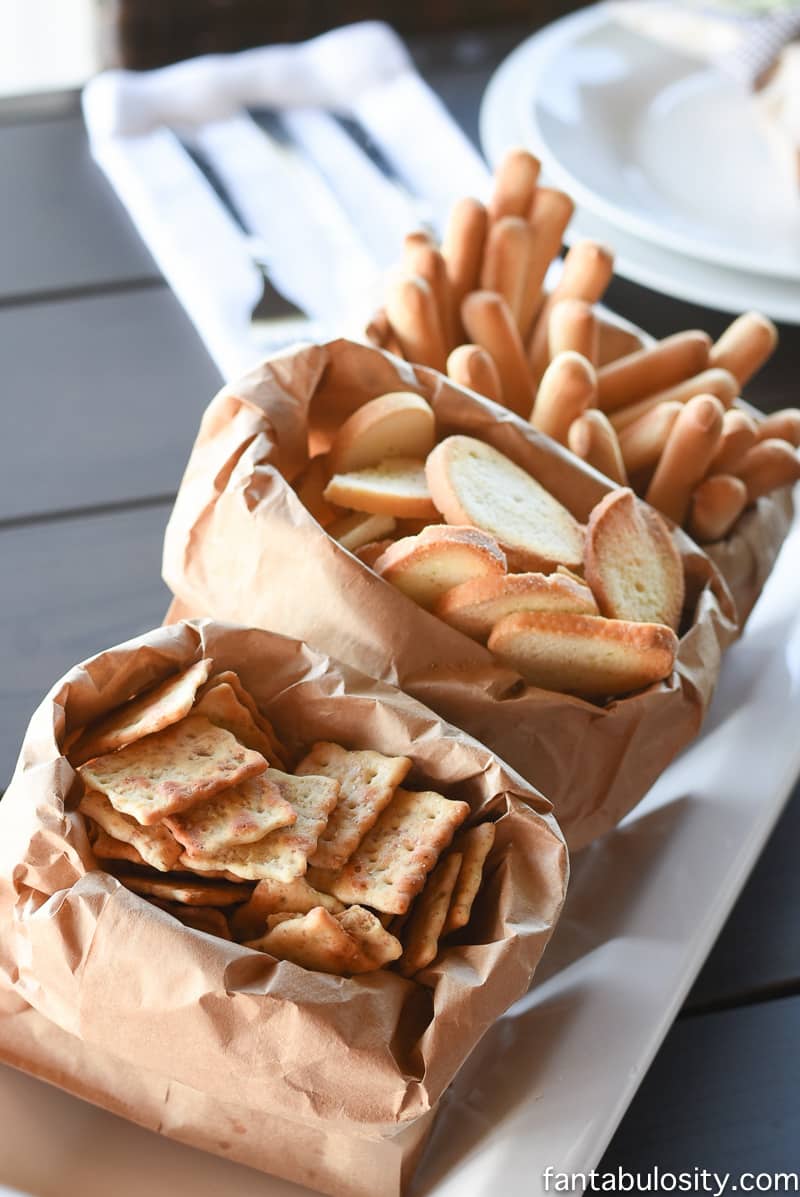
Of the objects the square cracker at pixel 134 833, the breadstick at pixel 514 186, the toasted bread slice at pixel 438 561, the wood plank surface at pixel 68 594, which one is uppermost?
the breadstick at pixel 514 186

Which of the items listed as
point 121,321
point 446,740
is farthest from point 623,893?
point 121,321

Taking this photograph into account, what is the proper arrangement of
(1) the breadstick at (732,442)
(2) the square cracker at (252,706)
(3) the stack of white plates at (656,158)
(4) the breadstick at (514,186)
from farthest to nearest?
(3) the stack of white plates at (656,158) → (4) the breadstick at (514,186) → (1) the breadstick at (732,442) → (2) the square cracker at (252,706)

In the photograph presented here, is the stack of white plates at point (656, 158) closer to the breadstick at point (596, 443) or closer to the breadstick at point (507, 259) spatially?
the breadstick at point (507, 259)

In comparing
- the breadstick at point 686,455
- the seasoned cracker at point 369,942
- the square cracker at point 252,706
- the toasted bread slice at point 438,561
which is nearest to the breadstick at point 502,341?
the breadstick at point 686,455

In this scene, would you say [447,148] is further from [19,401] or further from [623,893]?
[623,893]

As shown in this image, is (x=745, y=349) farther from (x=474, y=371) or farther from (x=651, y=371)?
(x=474, y=371)

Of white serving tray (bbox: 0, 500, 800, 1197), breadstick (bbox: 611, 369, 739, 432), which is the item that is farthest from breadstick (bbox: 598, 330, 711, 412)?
white serving tray (bbox: 0, 500, 800, 1197)

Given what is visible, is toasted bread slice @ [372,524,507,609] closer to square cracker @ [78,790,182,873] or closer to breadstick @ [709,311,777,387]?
square cracker @ [78,790,182,873]

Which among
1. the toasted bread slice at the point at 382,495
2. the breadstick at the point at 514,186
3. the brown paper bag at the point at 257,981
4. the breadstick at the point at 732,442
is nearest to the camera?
the brown paper bag at the point at 257,981
